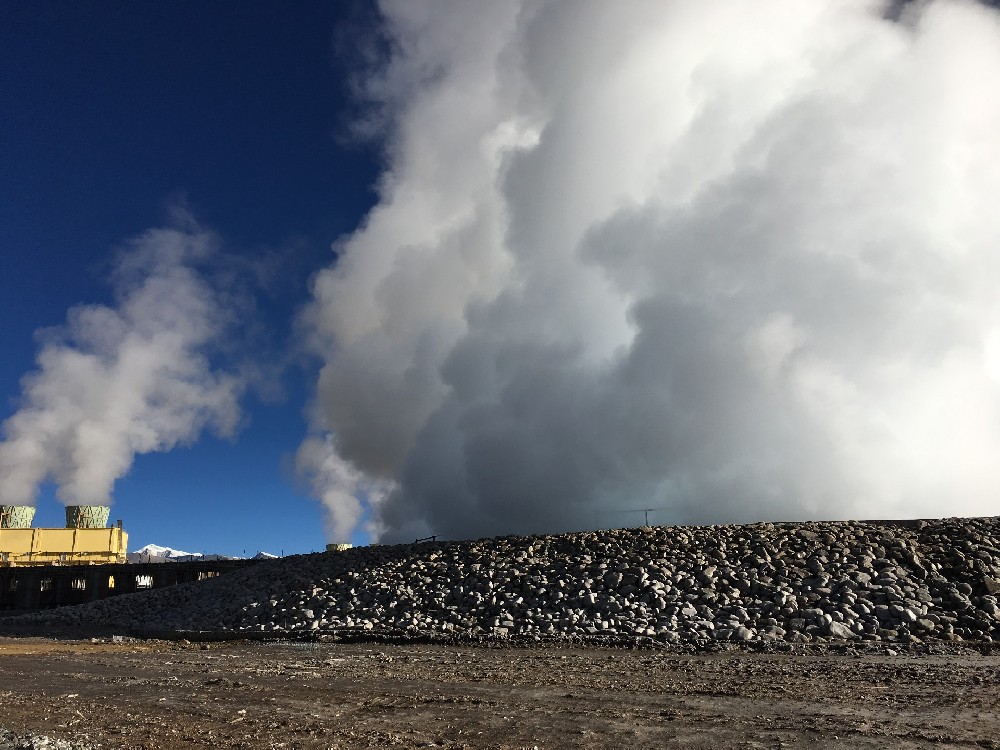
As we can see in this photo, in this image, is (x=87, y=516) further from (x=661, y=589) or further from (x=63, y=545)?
(x=661, y=589)

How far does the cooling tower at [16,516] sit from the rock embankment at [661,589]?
4685 centimetres

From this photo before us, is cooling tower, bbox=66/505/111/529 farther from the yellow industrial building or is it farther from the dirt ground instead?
the dirt ground

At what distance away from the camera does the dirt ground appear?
330 inches

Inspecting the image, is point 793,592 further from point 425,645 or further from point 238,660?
point 238,660

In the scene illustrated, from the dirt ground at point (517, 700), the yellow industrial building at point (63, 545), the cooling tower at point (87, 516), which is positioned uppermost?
the cooling tower at point (87, 516)

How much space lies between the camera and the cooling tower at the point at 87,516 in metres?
67.6

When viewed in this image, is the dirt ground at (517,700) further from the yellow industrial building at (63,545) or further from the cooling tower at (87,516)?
the cooling tower at (87,516)

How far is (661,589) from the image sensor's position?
2294 cm

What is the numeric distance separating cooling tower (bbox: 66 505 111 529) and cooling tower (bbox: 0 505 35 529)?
5397 mm

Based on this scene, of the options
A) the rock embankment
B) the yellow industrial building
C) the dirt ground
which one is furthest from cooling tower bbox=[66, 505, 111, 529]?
the dirt ground

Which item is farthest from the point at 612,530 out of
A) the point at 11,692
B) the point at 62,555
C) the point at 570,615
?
the point at 62,555

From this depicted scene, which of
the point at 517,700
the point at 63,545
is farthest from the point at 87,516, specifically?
the point at 517,700

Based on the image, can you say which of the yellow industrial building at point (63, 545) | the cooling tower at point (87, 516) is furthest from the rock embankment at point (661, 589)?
the cooling tower at point (87, 516)

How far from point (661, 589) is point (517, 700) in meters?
13.1
